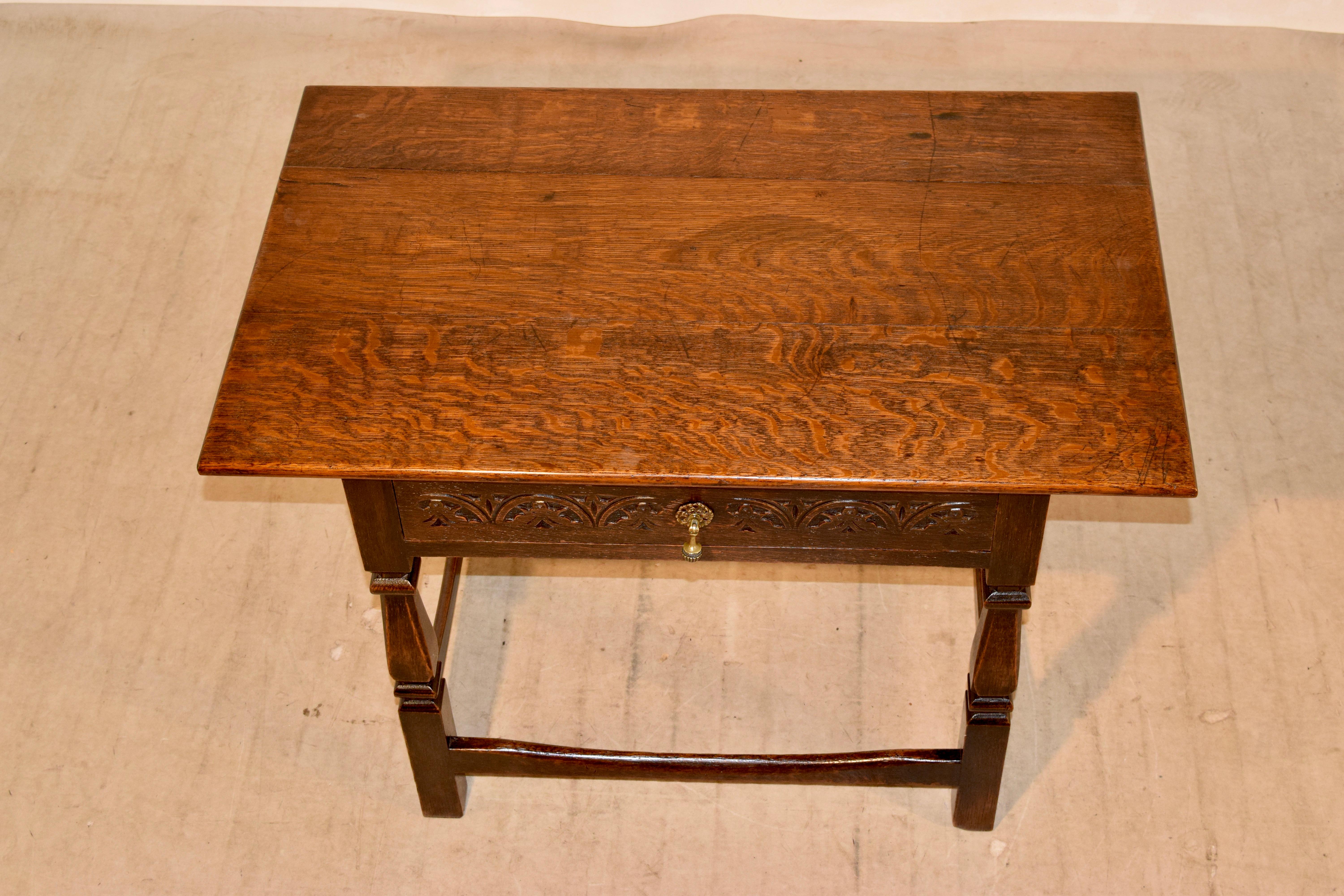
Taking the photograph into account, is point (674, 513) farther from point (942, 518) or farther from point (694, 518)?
point (942, 518)

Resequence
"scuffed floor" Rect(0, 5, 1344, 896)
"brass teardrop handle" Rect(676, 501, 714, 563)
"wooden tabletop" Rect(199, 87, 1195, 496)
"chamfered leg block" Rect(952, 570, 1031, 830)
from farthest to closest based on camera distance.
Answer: "scuffed floor" Rect(0, 5, 1344, 896)
"chamfered leg block" Rect(952, 570, 1031, 830)
"brass teardrop handle" Rect(676, 501, 714, 563)
"wooden tabletop" Rect(199, 87, 1195, 496)

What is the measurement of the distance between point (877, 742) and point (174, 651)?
131 cm

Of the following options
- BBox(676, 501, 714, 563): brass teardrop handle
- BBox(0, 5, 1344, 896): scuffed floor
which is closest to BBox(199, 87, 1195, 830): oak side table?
BBox(676, 501, 714, 563): brass teardrop handle

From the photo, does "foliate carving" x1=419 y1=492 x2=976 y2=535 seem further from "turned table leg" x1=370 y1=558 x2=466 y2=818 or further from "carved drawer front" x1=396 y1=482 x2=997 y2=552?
"turned table leg" x1=370 y1=558 x2=466 y2=818

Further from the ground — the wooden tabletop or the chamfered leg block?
the wooden tabletop

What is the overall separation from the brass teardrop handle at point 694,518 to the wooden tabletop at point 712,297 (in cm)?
13

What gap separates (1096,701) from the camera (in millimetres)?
2598

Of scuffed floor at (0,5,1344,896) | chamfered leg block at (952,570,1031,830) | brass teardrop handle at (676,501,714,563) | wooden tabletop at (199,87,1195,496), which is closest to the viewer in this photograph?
wooden tabletop at (199,87,1195,496)

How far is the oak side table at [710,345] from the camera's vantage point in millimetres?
1848

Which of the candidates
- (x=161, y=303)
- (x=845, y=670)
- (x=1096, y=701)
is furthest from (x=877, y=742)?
(x=161, y=303)

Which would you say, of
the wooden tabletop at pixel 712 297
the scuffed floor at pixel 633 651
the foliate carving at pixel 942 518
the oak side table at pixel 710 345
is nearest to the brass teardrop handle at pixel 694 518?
the oak side table at pixel 710 345

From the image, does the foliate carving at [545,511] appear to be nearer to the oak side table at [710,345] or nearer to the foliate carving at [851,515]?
the oak side table at [710,345]

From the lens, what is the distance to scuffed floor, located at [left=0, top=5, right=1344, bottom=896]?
2.43 meters

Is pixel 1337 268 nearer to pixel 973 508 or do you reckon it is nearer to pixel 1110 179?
pixel 1110 179
